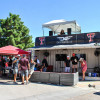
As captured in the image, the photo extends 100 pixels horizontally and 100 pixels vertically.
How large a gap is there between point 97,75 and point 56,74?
4.17 metres

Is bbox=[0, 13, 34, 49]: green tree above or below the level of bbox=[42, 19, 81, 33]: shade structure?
above

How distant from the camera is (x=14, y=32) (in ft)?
98.0

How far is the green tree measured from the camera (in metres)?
29.7

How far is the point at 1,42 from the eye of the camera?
99.3ft

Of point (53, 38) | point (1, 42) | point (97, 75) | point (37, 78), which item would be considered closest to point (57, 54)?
point (53, 38)

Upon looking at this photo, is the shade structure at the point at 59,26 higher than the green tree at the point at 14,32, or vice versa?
the green tree at the point at 14,32

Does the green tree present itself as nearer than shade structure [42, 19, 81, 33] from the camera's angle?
No

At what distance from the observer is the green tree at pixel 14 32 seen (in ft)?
97.3

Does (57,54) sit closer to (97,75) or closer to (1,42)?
(97,75)

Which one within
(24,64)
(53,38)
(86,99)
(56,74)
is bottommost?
(86,99)

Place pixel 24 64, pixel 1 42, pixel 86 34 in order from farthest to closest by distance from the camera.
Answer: pixel 1 42, pixel 86 34, pixel 24 64

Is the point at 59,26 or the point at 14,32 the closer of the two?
the point at 59,26

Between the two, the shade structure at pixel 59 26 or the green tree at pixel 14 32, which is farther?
the green tree at pixel 14 32

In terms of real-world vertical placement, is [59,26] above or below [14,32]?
below
